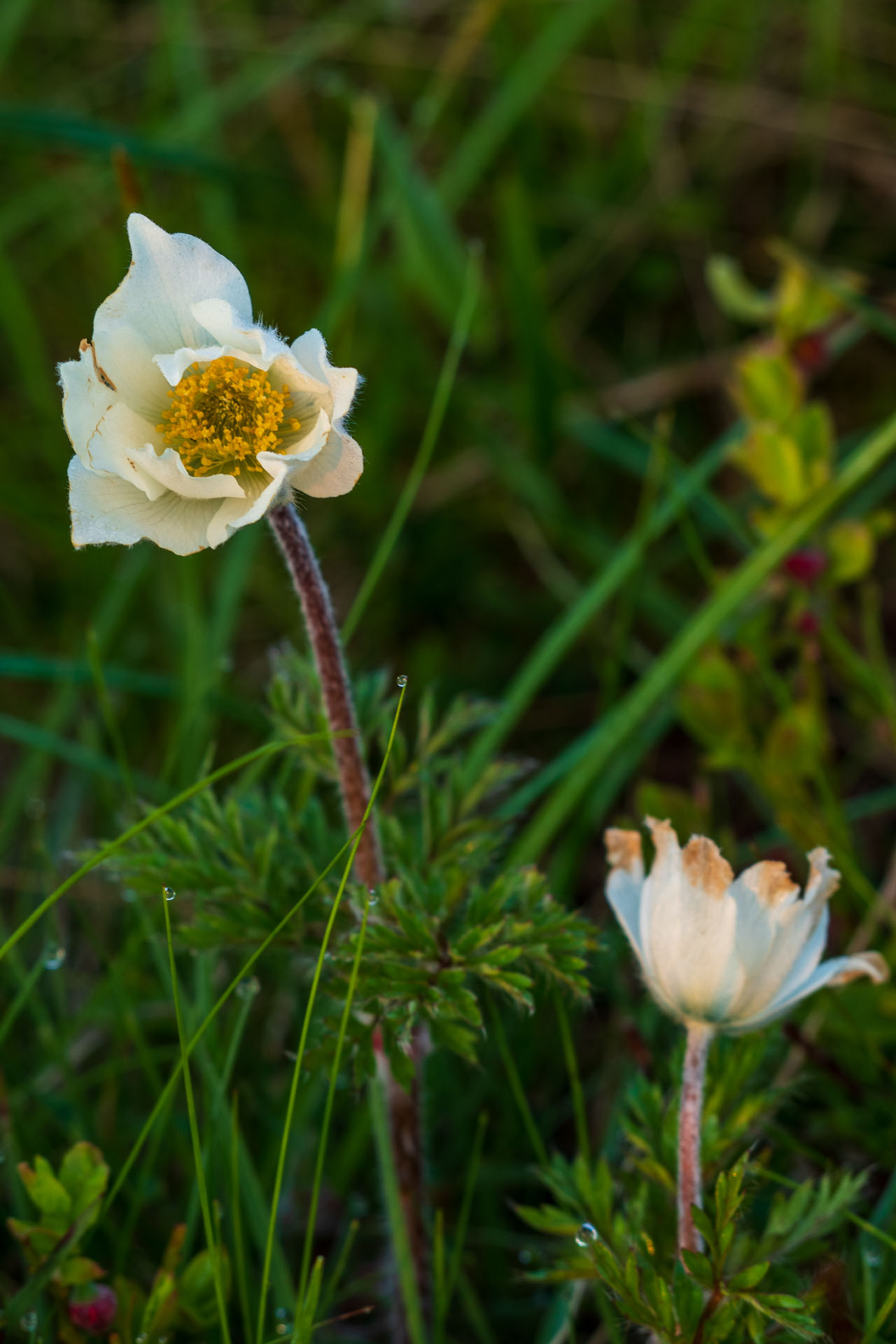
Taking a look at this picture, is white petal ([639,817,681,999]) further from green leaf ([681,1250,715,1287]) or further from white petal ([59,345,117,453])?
white petal ([59,345,117,453])

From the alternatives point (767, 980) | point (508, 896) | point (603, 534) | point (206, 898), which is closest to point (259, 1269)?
point (206, 898)

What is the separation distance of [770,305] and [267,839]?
1648 millimetres

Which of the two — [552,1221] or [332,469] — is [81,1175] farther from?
[332,469]

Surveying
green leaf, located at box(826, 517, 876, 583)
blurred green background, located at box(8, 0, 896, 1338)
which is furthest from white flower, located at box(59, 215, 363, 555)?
green leaf, located at box(826, 517, 876, 583)

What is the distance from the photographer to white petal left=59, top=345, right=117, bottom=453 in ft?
4.61

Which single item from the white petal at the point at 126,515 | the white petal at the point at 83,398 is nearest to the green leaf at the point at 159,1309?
the white petal at the point at 126,515

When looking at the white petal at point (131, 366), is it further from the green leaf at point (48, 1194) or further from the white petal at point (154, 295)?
the green leaf at point (48, 1194)

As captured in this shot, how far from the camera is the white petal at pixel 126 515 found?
4.49 feet

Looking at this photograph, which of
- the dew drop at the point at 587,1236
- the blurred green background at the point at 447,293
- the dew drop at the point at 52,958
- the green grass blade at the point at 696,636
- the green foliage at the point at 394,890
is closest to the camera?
the dew drop at the point at 587,1236

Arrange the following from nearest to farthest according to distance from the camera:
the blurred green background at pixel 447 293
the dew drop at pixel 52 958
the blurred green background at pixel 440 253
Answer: the dew drop at pixel 52 958, the blurred green background at pixel 447 293, the blurred green background at pixel 440 253

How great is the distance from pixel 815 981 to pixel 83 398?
1.15 meters

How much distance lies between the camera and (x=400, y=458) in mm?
3521

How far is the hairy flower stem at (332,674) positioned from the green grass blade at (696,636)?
0.59 metres

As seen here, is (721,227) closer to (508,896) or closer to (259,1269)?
(508,896)
